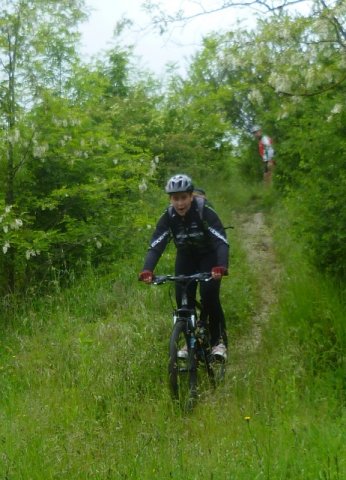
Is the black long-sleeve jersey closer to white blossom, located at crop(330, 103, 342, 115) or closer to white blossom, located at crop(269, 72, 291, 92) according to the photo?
white blossom, located at crop(269, 72, 291, 92)

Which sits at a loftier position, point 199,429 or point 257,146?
point 257,146

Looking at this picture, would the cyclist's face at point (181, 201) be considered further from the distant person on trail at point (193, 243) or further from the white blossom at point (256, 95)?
the white blossom at point (256, 95)

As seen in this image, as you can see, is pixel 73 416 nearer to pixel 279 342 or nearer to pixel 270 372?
pixel 270 372

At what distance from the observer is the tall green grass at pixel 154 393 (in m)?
4.43

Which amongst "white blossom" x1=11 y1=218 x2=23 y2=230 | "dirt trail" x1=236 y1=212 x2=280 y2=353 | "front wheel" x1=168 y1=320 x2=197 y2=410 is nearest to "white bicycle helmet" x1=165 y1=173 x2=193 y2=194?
"front wheel" x1=168 y1=320 x2=197 y2=410

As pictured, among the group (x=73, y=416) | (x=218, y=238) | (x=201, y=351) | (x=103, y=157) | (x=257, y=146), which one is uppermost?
(x=257, y=146)

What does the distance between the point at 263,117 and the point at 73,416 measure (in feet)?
37.8

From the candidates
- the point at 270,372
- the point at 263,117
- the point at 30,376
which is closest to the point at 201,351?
the point at 270,372

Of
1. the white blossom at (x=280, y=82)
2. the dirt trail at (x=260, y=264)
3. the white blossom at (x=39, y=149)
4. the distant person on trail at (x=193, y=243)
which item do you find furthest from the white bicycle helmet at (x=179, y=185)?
the white blossom at (x=39, y=149)

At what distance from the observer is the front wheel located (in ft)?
18.6

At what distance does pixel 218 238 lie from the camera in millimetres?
6027

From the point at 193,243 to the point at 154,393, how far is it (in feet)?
4.55

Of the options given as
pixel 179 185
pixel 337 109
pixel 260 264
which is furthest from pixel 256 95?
pixel 260 264

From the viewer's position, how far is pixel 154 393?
5.96 meters
